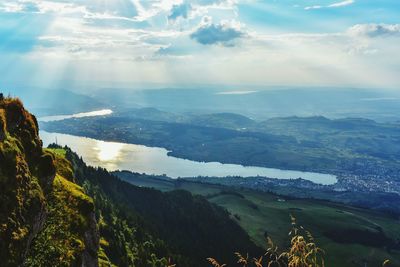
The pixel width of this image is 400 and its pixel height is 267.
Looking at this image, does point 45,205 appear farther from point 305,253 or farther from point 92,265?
point 305,253

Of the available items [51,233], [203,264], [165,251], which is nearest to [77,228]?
[51,233]

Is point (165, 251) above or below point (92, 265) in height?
below

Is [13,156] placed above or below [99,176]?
above

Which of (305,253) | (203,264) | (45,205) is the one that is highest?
(305,253)

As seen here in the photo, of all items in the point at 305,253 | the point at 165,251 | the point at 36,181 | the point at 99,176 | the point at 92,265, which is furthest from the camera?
the point at 99,176

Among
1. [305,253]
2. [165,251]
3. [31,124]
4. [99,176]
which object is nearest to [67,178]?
[31,124]

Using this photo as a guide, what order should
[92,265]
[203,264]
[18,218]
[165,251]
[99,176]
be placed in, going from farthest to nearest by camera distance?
[99,176], [203,264], [165,251], [92,265], [18,218]

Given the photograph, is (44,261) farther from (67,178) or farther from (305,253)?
(305,253)

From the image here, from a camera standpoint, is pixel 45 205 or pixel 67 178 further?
pixel 67 178

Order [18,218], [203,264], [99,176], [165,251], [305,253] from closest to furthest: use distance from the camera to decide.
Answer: [305,253] → [18,218] → [165,251] → [203,264] → [99,176]
